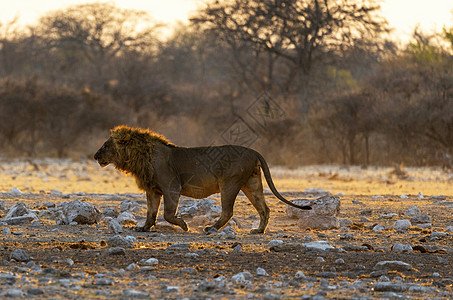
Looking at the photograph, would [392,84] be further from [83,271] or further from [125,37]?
[125,37]

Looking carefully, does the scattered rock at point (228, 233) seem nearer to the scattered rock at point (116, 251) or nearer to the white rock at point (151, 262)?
the scattered rock at point (116, 251)

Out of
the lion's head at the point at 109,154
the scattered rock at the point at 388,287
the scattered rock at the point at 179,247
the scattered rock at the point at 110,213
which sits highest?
the lion's head at the point at 109,154

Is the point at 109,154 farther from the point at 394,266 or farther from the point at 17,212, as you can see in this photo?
the point at 394,266

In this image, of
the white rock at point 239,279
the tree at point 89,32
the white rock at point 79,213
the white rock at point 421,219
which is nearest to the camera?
the white rock at point 239,279

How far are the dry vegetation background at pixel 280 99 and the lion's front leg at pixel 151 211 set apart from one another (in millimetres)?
13839

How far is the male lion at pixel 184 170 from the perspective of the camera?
866 centimetres

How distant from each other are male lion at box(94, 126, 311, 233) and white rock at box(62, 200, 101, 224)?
2.03ft

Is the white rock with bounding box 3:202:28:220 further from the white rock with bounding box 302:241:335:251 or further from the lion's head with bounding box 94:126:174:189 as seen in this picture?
the white rock with bounding box 302:241:335:251

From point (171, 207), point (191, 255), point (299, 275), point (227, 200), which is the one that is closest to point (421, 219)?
point (227, 200)

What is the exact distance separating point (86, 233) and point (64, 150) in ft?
79.7

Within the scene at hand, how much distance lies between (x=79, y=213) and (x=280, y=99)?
85.7ft

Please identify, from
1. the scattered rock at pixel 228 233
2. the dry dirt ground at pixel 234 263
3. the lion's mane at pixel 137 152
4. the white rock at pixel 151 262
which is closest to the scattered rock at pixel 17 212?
the dry dirt ground at pixel 234 263

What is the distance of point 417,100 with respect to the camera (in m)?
26.2

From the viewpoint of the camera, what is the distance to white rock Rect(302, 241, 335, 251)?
717cm
